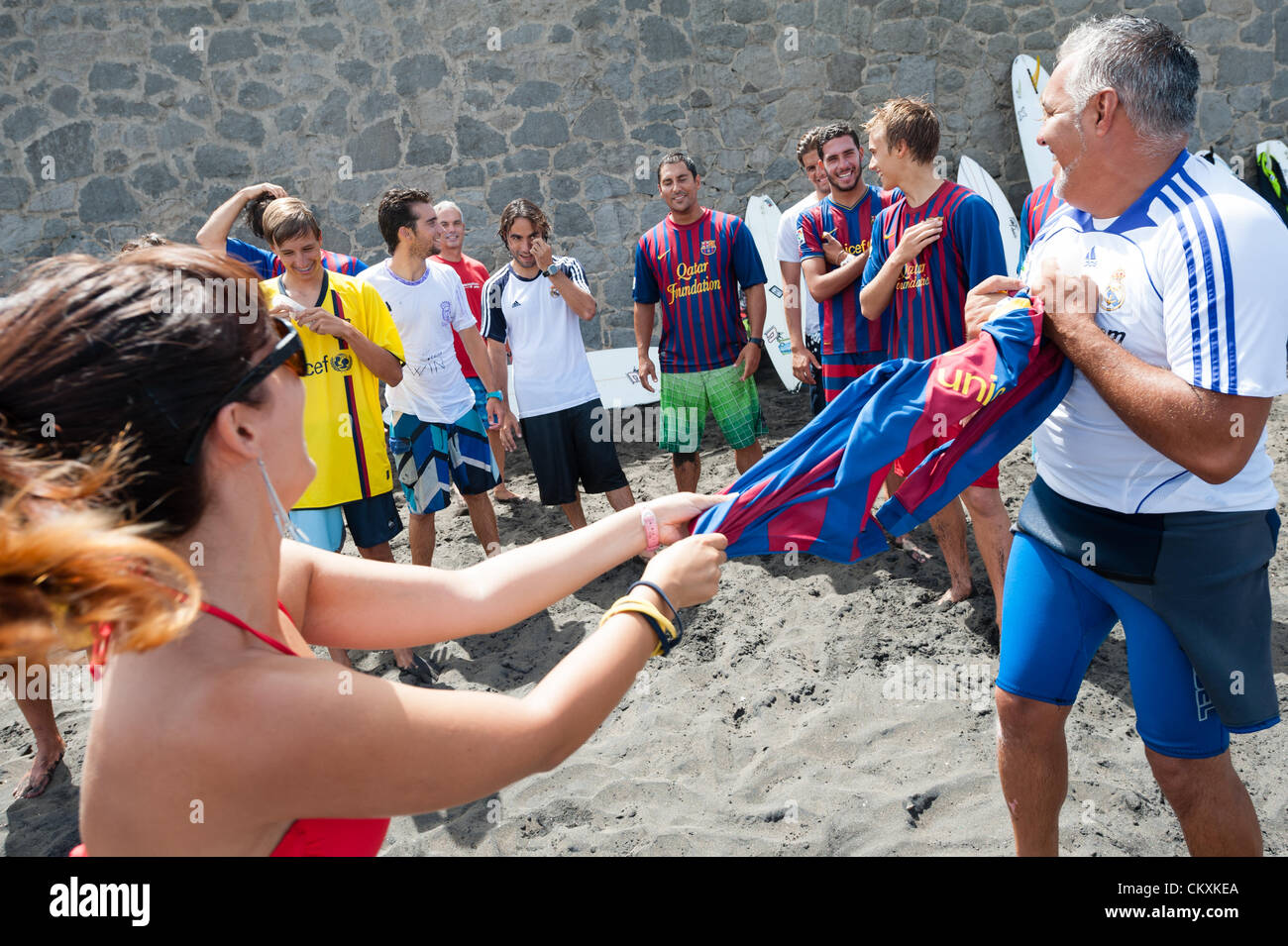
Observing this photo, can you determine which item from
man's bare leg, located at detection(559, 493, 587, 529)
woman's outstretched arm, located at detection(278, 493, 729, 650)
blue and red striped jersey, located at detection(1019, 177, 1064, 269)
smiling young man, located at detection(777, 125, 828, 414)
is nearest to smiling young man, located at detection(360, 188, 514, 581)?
man's bare leg, located at detection(559, 493, 587, 529)

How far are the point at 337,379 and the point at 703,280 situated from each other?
Result: 231cm

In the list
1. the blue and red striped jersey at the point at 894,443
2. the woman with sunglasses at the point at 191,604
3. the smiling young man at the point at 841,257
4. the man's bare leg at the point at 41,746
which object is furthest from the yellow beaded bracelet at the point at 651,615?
the smiling young man at the point at 841,257

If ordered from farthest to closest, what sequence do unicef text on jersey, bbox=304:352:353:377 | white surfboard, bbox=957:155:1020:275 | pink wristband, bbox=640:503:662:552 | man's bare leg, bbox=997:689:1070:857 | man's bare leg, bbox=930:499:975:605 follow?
white surfboard, bbox=957:155:1020:275
man's bare leg, bbox=930:499:975:605
unicef text on jersey, bbox=304:352:353:377
man's bare leg, bbox=997:689:1070:857
pink wristband, bbox=640:503:662:552

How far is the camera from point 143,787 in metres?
1.21

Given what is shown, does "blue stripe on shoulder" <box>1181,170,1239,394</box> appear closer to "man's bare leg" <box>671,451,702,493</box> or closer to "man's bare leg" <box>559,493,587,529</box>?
"man's bare leg" <box>671,451,702,493</box>

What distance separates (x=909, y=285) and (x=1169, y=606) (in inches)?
99.8

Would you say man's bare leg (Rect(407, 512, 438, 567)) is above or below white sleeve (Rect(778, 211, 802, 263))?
below

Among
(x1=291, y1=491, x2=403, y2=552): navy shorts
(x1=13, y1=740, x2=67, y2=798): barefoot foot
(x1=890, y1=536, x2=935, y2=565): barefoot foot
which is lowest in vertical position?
(x1=13, y1=740, x2=67, y2=798): barefoot foot

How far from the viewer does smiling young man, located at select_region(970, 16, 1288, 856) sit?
1912mm

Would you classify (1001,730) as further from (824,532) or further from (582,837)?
(582,837)

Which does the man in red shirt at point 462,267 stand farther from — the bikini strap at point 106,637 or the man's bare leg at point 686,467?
the bikini strap at point 106,637

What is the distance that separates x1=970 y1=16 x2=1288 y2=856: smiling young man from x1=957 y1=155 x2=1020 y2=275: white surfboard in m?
6.85

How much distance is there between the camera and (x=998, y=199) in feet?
29.0
